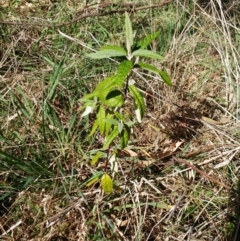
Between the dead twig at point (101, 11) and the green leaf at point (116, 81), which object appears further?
the dead twig at point (101, 11)

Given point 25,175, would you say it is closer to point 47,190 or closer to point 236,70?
point 47,190

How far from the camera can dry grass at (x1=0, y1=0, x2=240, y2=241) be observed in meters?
1.69

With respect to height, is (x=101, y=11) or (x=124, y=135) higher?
(x=124, y=135)

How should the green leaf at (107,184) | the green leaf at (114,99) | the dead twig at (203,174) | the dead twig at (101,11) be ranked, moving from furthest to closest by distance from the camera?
the dead twig at (101,11)
the dead twig at (203,174)
the green leaf at (107,184)
the green leaf at (114,99)

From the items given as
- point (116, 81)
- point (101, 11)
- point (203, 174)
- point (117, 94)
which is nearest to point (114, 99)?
point (117, 94)

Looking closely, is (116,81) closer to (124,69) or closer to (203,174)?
(124,69)

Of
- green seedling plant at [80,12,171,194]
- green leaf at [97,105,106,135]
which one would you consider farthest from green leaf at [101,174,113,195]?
green leaf at [97,105,106,135]

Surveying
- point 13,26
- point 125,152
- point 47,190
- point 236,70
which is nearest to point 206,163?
point 125,152

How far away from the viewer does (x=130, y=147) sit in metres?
1.91

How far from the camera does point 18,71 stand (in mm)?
2271

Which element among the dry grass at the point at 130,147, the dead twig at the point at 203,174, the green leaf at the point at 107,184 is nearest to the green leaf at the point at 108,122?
the green leaf at the point at 107,184

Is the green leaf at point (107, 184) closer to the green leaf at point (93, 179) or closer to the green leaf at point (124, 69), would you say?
the green leaf at point (93, 179)

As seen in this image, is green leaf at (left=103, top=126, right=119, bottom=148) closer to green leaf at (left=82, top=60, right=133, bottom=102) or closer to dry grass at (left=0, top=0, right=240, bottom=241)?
green leaf at (left=82, top=60, right=133, bottom=102)

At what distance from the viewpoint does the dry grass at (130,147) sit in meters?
1.69
